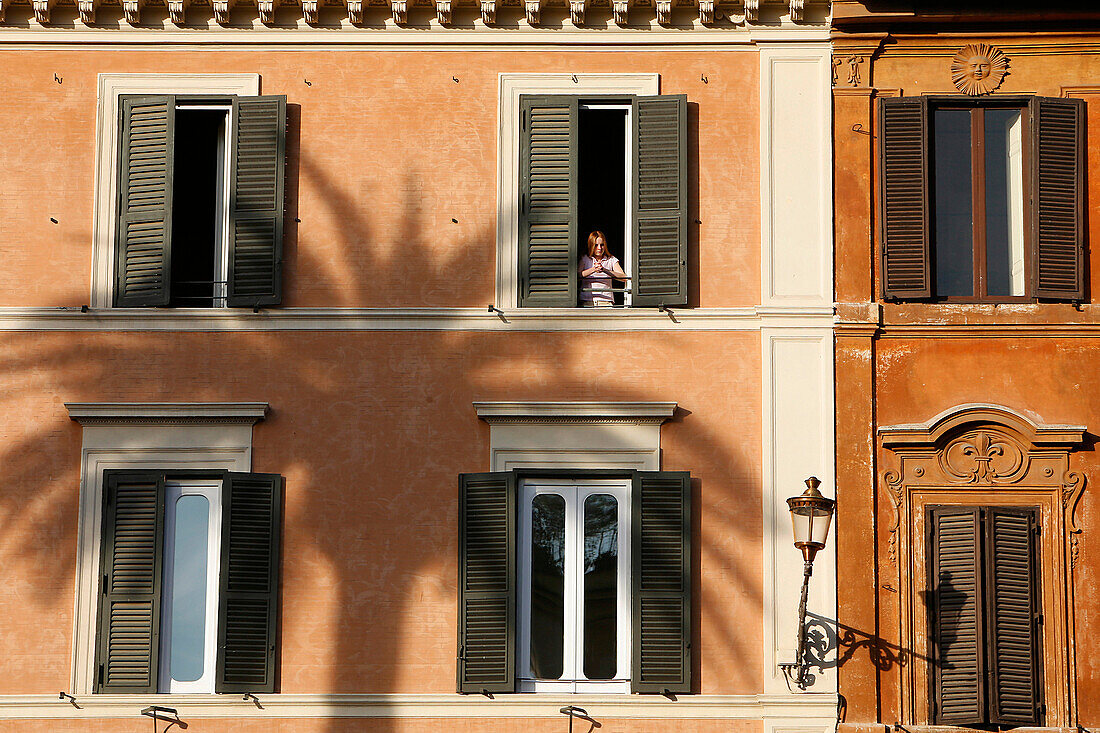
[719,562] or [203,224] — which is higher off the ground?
[203,224]

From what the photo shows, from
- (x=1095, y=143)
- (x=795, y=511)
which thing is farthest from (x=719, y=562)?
(x=1095, y=143)

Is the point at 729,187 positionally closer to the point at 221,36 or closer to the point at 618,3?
the point at 618,3

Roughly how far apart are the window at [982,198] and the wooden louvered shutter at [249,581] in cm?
602

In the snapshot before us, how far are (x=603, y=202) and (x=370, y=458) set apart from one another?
3.32 m

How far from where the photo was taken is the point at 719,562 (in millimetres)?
13484

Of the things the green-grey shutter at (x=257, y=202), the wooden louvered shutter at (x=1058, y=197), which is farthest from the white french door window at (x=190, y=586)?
the wooden louvered shutter at (x=1058, y=197)

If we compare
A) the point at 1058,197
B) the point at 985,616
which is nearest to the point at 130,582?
the point at 985,616

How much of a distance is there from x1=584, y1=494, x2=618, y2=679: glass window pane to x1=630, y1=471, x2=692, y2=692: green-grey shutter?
0.23 m

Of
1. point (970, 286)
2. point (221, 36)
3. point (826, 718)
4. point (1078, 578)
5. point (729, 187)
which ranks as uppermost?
point (221, 36)

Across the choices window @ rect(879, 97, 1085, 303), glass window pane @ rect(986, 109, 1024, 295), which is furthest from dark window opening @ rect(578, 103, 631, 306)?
glass window pane @ rect(986, 109, 1024, 295)

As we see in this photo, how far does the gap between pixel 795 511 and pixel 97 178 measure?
7.17 m

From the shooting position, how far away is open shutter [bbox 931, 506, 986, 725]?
13094mm

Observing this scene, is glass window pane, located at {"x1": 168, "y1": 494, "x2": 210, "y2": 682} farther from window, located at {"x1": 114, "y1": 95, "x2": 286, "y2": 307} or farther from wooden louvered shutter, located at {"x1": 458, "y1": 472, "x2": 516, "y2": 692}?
wooden louvered shutter, located at {"x1": 458, "y1": 472, "x2": 516, "y2": 692}

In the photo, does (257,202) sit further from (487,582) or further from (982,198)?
(982,198)
